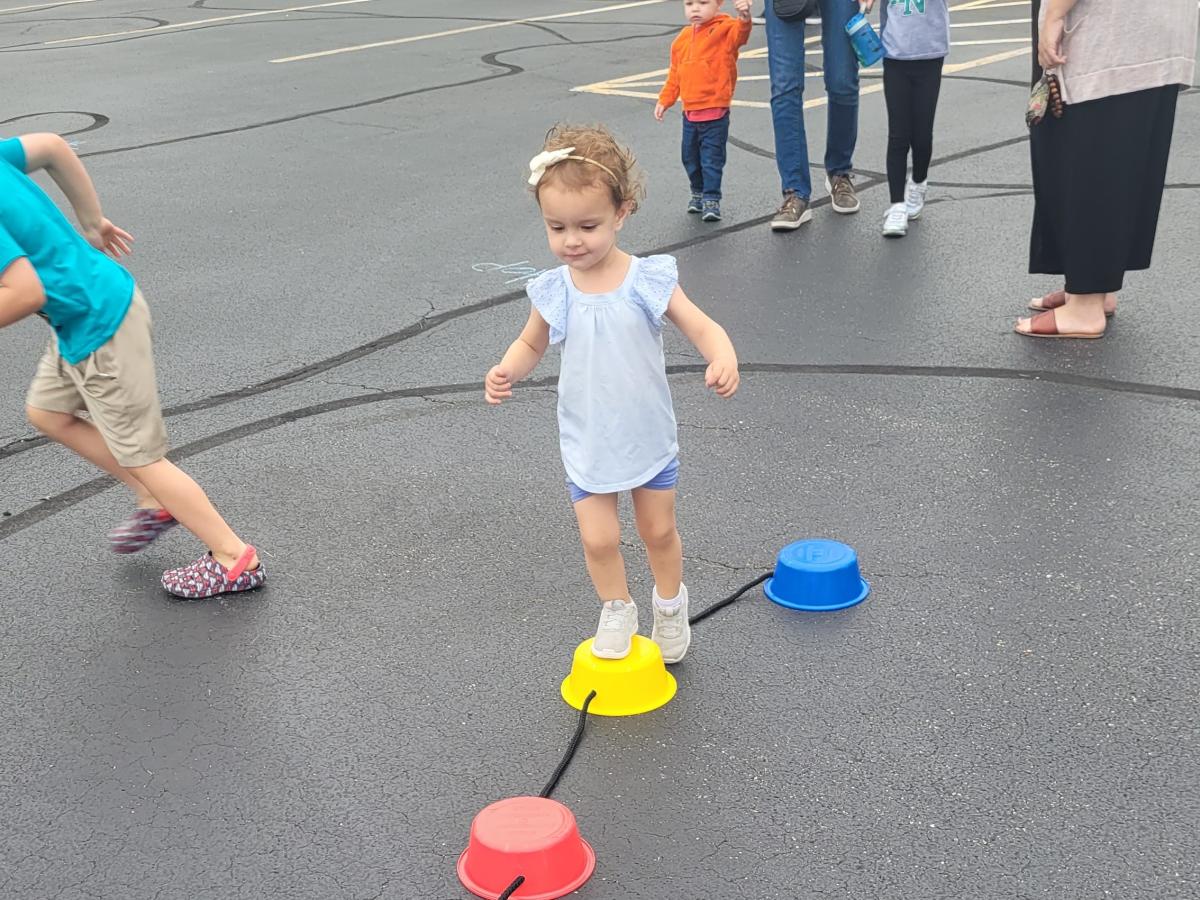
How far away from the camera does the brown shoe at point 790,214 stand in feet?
25.5

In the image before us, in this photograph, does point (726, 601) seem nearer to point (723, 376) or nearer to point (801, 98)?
point (723, 376)

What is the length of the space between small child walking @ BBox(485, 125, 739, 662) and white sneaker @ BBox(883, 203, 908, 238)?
14.4 ft

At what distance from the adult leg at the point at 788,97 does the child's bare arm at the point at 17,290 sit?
4.83 meters

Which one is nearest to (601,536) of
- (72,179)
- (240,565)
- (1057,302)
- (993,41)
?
(240,565)

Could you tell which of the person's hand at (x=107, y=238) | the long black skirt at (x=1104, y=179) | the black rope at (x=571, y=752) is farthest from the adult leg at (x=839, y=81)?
the black rope at (x=571, y=752)

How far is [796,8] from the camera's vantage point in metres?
7.30

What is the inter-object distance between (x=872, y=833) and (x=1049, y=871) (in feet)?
1.17

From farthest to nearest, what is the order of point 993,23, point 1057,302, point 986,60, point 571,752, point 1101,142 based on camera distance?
1. point 993,23
2. point 986,60
3. point 1057,302
4. point 1101,142
5. point 571,752

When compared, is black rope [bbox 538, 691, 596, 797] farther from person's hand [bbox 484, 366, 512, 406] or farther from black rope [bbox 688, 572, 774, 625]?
person's hand [bbox 484, 366, 512, 406]

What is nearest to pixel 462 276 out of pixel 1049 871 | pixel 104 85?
pixel 1049 871

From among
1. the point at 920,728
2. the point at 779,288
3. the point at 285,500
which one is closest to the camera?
the point at 920,728

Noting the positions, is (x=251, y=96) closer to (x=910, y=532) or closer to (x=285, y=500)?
(x=285, y=500)

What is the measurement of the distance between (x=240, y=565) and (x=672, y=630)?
1343mm

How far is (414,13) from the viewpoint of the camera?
19438 millimetres
